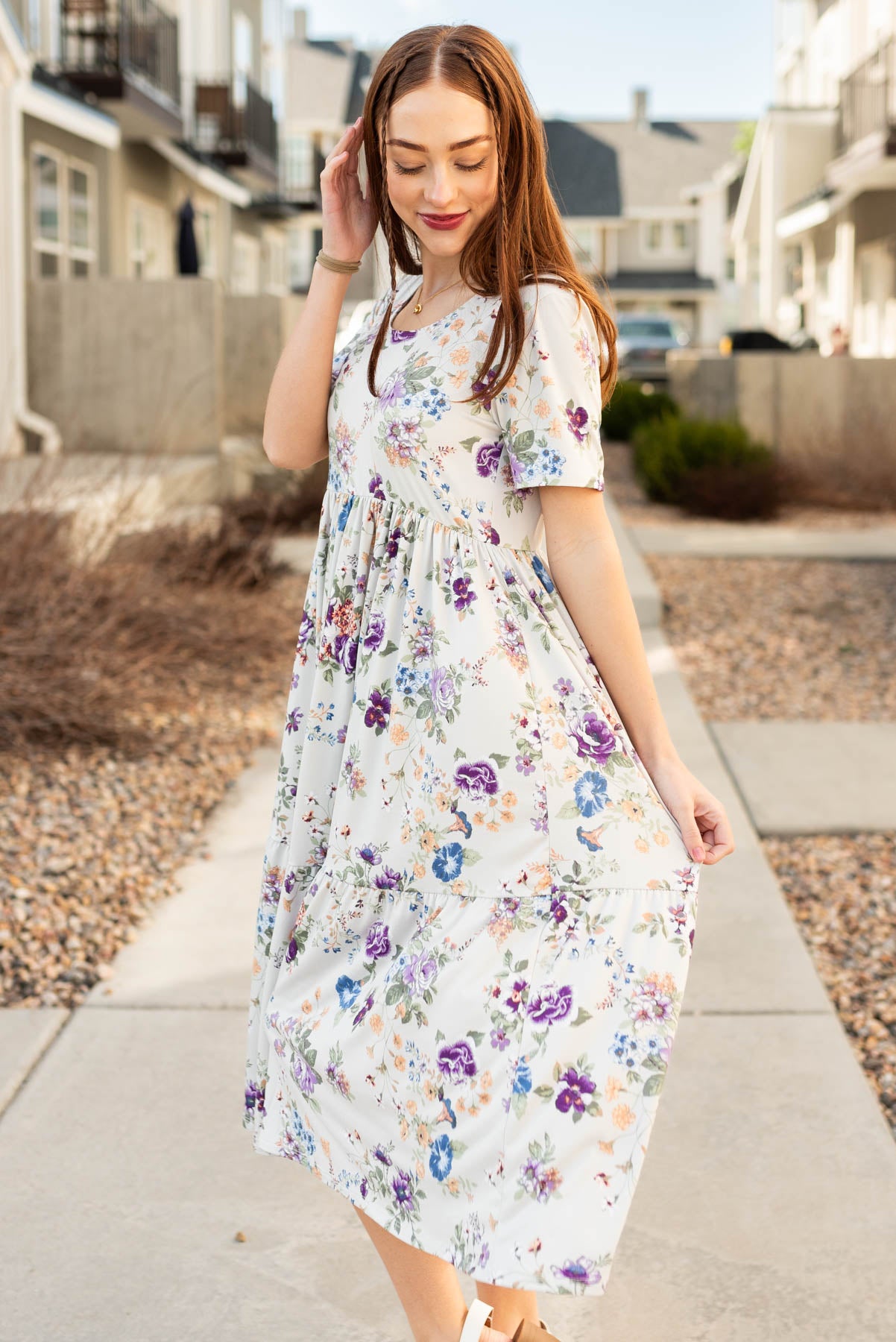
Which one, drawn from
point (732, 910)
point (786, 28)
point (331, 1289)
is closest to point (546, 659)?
point (331, 1289)

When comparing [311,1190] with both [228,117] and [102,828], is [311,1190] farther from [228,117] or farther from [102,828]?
[228,117]

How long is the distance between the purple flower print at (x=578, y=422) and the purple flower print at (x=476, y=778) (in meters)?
0.40

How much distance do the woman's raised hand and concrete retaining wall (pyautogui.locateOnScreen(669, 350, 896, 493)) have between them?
10.4 metres

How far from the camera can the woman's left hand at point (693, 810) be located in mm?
1746

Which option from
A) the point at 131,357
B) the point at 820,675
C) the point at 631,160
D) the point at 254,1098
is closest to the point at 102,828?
the point at 254,1098

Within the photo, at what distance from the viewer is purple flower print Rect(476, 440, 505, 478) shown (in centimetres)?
173

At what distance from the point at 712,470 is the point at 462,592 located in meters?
9.60

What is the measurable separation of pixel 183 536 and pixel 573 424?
16.1 feet

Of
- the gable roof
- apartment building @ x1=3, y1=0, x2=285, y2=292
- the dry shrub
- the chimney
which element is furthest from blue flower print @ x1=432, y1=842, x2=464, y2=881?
the chimney

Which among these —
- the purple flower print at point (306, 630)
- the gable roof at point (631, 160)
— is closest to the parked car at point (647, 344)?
the gable roof at point (631, 160)

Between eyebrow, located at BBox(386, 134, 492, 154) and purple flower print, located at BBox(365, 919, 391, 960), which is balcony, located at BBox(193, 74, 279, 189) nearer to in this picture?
eyebrow, located at BBox(386, 134, 492, 154)

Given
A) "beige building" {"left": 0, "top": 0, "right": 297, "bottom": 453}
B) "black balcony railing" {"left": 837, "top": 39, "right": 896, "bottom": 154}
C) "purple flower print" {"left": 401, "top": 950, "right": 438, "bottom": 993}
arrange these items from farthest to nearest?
"black balcony railing" {"left": 837, "top": 39, "right": 896, "bottom": 154} → "beige building" {"left": 0, "top": 0, "right": 297, "bottom": 453} → "purple flower print" {"left": 401, "top": 950, "right": 438, "bottom": 993}

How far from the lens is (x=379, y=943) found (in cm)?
174

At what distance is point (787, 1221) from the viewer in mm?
2359
